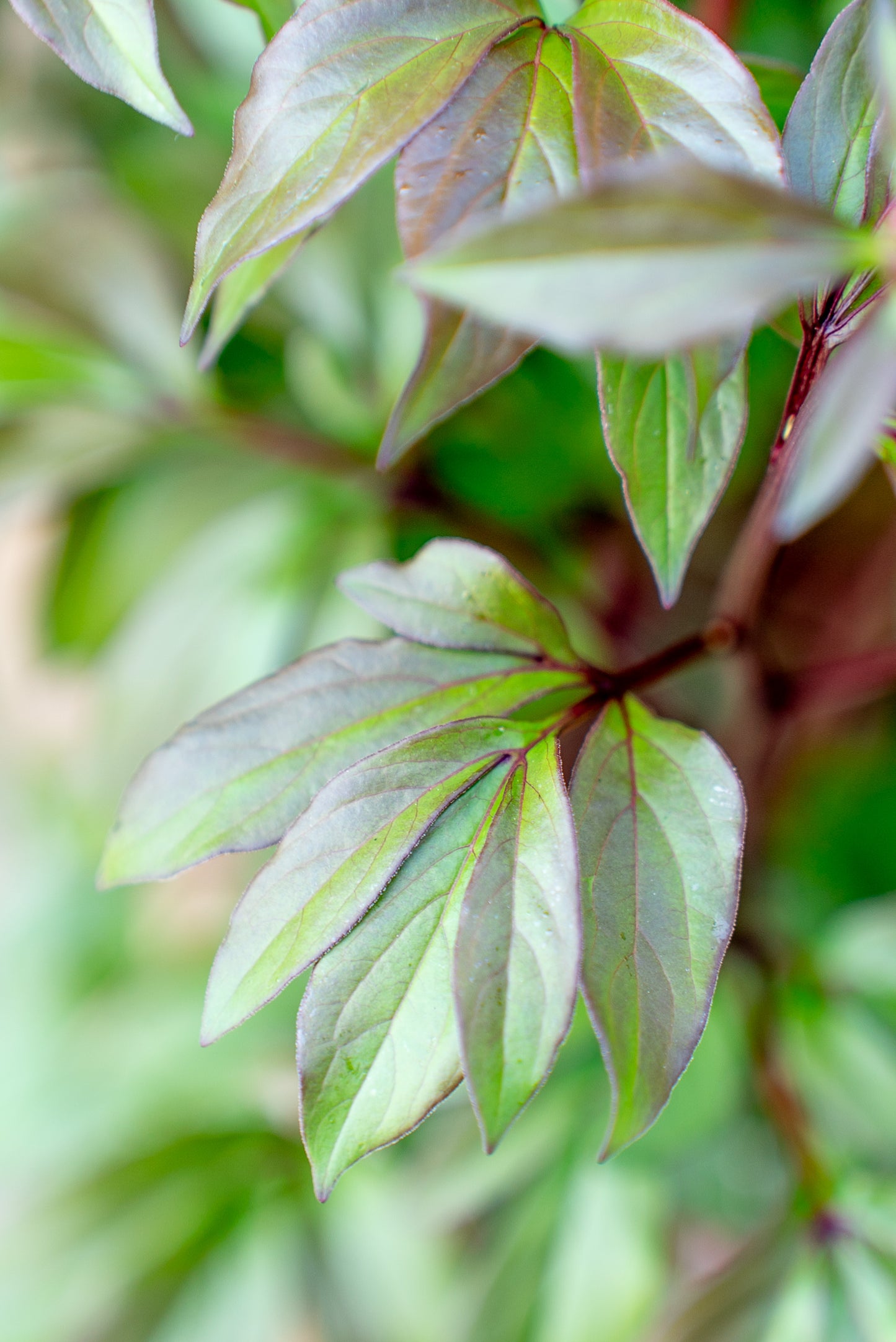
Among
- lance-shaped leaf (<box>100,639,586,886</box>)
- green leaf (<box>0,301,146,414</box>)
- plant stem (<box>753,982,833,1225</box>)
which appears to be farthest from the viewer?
green leaf (<box>0,301,146,414</box>)

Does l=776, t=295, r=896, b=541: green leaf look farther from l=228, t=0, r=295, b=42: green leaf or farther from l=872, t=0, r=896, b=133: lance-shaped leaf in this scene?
l=228, t=0, r=295, b=42: green leaf

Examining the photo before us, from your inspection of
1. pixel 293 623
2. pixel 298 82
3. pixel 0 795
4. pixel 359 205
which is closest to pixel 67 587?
pixel 293 623

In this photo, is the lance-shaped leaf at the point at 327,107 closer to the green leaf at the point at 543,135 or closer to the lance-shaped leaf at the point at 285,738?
the green leaf at the point at 543,135

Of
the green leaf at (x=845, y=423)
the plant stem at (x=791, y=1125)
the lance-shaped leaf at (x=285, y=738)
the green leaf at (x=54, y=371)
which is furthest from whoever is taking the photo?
the green leaf at (x=54, y=371)

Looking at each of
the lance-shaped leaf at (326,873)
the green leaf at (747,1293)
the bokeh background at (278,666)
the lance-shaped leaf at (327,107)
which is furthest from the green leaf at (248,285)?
the green leaf at (747,1293)

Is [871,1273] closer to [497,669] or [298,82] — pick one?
[497,669]

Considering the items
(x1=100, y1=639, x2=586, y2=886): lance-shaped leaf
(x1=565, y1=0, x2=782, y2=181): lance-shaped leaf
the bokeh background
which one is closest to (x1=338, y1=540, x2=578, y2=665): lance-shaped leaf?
(x1=100, y1=639, x2=586, y2=886): lance-shaped leaf

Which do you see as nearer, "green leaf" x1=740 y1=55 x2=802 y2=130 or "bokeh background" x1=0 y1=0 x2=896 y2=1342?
"green leaf" x1=740 y1=55 x2=802 y2=130
